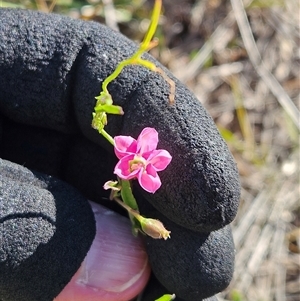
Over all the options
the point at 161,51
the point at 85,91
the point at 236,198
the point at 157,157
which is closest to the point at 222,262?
the point at 236,198

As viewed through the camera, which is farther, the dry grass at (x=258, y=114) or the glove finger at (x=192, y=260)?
the dry grass at (x=258, y=114)

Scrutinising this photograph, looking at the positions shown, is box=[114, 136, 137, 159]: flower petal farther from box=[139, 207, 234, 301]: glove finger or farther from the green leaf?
box=[139, 207, 234, 301]: glove finger

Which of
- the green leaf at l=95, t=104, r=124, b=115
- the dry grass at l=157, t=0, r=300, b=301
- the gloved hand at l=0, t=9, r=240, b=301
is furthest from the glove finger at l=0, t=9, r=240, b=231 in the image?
the dry grass at l=157, t=0, r=300, b=301

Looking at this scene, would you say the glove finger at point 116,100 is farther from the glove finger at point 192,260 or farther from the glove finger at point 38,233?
the glove finger at point 38,233

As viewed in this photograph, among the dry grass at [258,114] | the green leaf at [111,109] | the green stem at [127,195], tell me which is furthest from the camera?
the dry grass at [258,114]

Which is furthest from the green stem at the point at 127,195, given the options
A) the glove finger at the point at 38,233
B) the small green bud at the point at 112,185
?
the glove finger at the point at 38,233

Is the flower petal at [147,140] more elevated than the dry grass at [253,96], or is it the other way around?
the flower petal at [147,140]

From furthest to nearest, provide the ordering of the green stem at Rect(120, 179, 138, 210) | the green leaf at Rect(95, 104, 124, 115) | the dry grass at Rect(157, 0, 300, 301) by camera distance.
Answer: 1. the dry grass at Rect(157, 0, 300, 301)
2. the green stem at Rect(120, 179, 138, 210)
3. the green leaf at Rect(95, 104, 124, 115)
